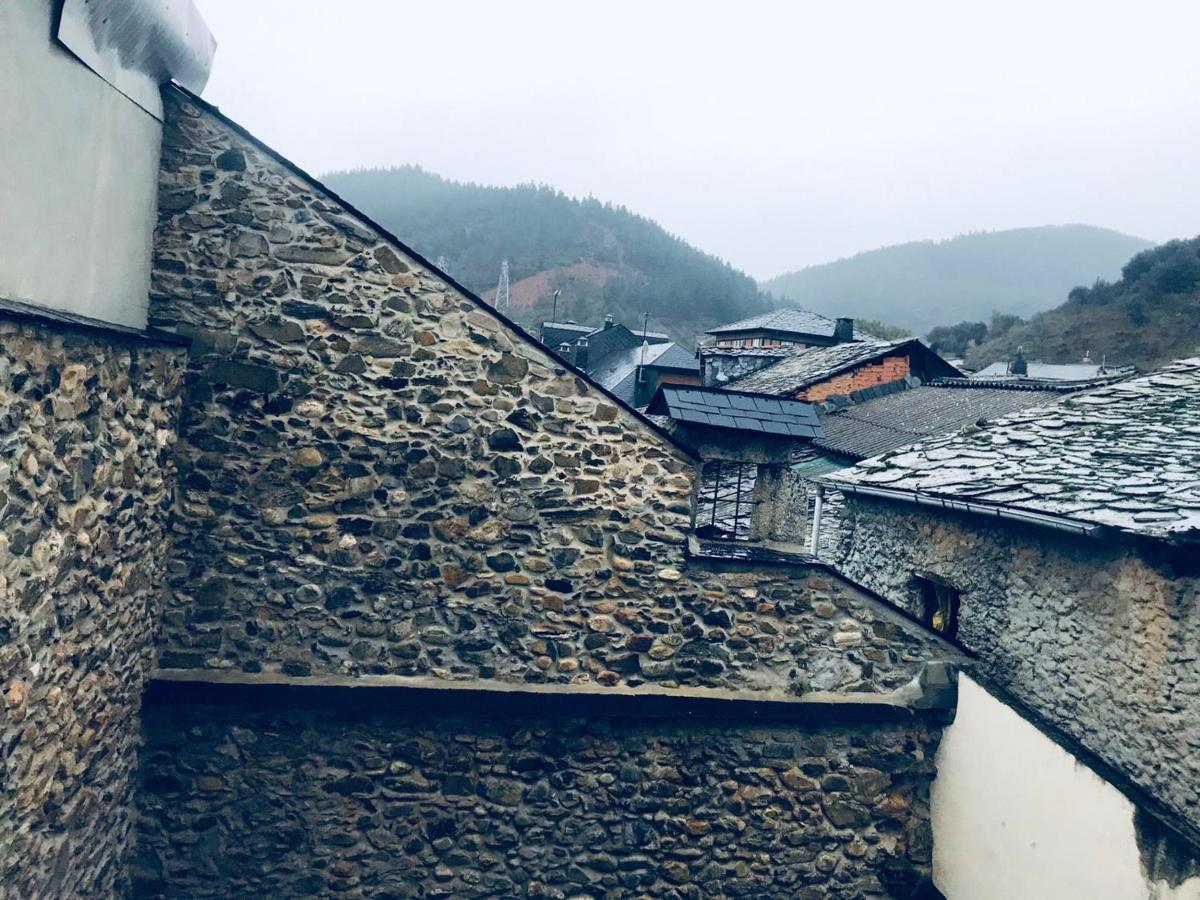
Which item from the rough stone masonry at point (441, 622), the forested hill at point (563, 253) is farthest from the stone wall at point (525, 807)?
the forested hill at point (563, 253)

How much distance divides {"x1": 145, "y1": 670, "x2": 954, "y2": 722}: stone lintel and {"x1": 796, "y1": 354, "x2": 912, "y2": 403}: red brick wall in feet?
48.6

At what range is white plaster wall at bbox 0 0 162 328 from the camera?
3.74m

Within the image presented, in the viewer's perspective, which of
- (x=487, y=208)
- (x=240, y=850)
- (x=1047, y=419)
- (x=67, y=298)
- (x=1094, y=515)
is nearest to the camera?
(x=67, y=298)

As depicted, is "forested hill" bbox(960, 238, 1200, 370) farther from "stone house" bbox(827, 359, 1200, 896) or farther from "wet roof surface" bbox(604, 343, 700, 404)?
"stone house" bbox(827, 359, 1200, 896)

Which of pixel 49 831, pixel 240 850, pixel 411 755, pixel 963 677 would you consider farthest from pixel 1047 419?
pixel 49 831

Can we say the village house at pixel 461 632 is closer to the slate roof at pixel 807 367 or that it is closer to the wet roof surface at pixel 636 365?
the slate roof at pixel 807 367

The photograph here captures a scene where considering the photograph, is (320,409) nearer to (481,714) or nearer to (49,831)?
(481,714)

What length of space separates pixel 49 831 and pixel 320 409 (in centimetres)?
295

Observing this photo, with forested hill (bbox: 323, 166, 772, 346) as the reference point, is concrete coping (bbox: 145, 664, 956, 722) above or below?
below

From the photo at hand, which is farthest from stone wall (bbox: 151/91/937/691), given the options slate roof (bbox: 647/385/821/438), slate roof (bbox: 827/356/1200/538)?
slate roof (bbox: 647/385/821/438)

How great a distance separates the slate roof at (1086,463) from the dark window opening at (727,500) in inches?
45.3

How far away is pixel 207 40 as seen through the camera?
Answer: 582 cm

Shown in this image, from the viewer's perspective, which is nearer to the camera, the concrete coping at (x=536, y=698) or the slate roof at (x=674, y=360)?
the concrete coping at (x=536, y=698)

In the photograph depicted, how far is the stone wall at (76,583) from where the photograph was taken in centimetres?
385
